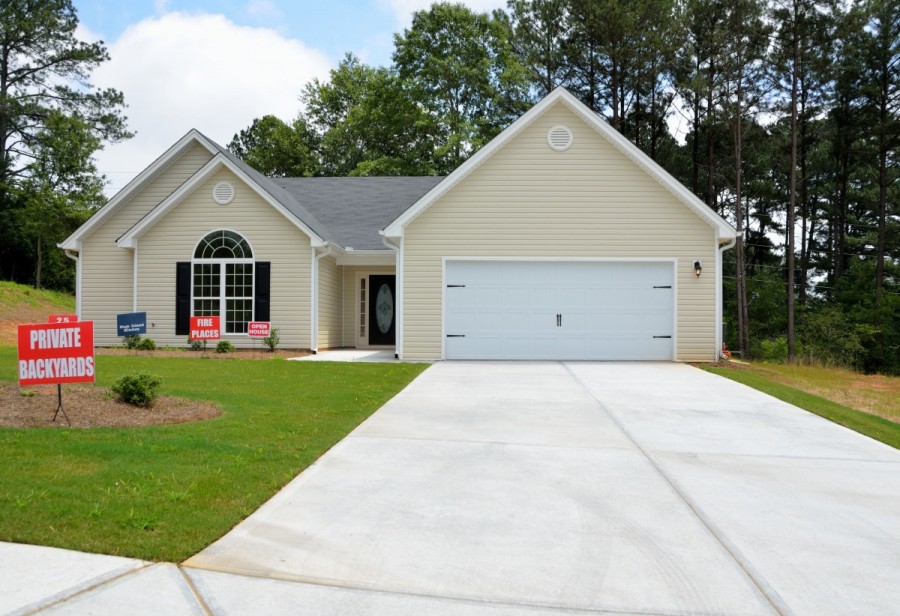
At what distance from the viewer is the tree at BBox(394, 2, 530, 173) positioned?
3238cm

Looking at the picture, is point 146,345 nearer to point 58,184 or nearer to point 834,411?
point 834,411

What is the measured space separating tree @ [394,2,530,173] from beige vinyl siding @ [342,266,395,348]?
46.0 feet

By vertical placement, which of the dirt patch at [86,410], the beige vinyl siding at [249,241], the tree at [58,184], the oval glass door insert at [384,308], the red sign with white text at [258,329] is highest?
the tree at [58,184]

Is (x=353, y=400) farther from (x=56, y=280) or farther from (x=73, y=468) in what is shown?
(x=56, y=280)

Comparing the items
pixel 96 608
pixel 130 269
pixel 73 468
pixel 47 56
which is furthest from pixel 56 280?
pixel 96 608

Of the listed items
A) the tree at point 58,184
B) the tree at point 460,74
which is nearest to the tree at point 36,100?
the tree at point 58,184

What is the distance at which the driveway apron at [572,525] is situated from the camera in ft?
10.5

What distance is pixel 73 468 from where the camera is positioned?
4.82 m

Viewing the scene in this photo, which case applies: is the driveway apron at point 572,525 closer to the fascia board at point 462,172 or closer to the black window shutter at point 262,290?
the fascia board at point 462,172

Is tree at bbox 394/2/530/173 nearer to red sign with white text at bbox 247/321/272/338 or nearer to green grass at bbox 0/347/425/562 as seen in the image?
red sign with white text at bbox 247/321/272/338

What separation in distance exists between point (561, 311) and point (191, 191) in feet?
30.2

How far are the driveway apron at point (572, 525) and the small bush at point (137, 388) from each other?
249 cm

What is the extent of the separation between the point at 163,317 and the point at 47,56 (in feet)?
94.5

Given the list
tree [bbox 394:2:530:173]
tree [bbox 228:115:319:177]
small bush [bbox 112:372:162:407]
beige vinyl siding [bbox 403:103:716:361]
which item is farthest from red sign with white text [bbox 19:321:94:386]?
tree [bbox 228:115:319:177]
